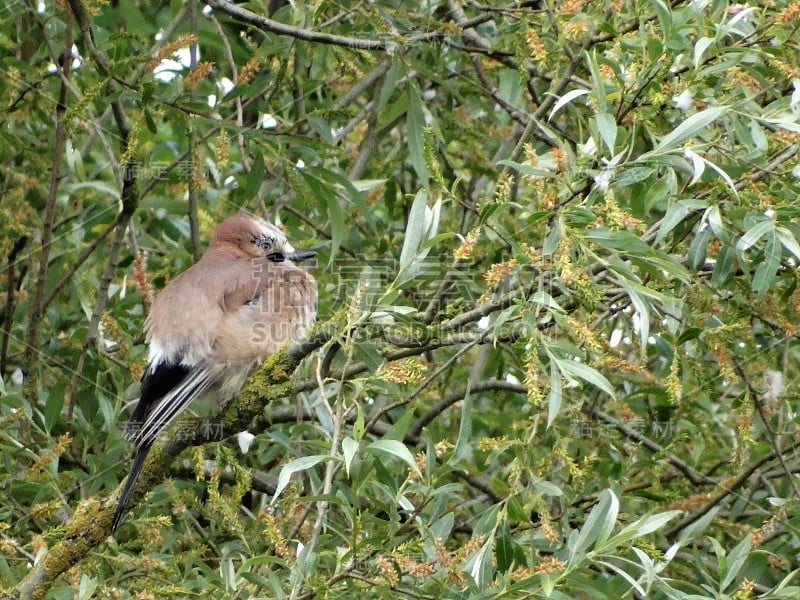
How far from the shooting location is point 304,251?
569 centimetres

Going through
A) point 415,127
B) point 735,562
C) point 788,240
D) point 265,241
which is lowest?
point 735,562

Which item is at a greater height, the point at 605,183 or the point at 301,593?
the point at 605,183

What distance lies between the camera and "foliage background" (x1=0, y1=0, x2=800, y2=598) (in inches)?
137

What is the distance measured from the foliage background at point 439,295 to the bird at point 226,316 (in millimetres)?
153

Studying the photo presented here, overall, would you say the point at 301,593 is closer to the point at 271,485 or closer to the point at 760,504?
the point at 271,485

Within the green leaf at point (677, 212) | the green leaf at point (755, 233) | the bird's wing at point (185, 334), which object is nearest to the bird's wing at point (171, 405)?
the bird's wing at point (185, 334)

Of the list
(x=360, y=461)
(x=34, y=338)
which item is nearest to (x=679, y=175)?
(x=360, y=461)

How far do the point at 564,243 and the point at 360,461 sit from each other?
951mm

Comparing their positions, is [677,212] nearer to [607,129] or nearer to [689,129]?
[689,129]

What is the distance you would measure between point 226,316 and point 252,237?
0.58m

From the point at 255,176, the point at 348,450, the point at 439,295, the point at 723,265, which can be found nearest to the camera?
the point at 348,450

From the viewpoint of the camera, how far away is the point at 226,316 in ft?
18.3

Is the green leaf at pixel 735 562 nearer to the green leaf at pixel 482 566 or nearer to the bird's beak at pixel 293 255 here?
the green leaf at pixel 482 566

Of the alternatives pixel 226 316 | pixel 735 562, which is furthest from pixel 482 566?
pixel 226 316
